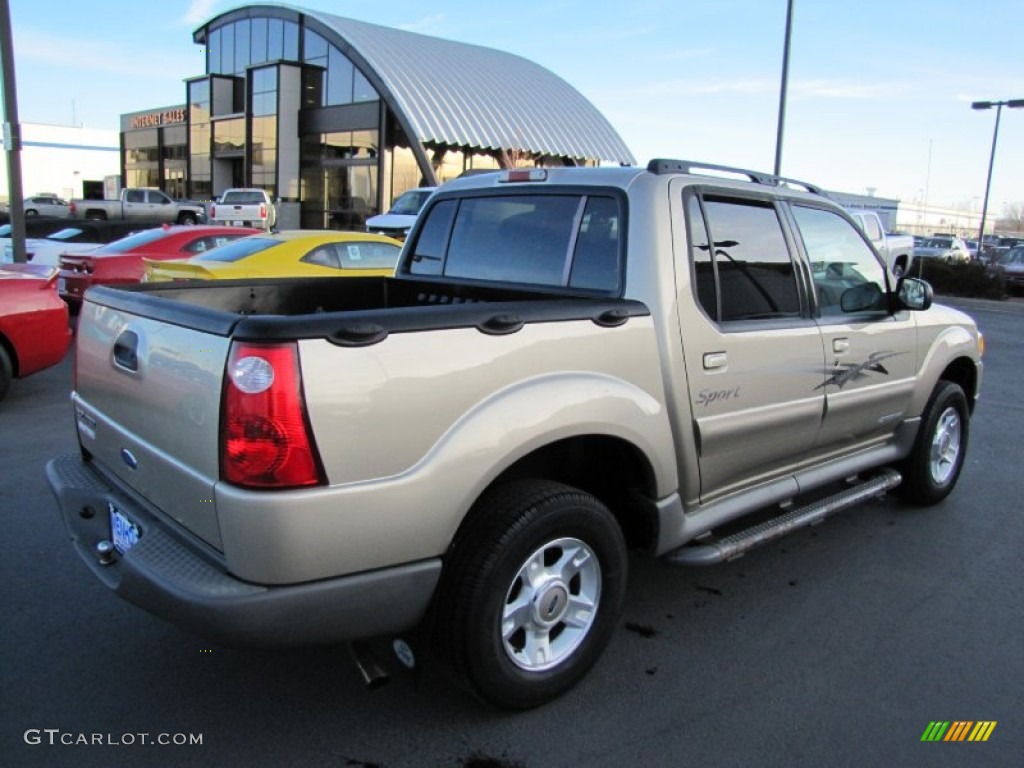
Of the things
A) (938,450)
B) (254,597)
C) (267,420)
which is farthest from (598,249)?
(938,450)

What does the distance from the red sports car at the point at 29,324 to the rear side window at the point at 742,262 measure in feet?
19.5

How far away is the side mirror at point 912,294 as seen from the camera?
4.35 m

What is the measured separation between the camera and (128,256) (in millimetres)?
10586

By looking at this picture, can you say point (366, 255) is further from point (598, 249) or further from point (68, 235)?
point (68, 235)

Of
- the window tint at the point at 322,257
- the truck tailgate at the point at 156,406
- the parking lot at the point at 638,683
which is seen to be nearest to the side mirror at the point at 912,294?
the parking lot at the point at 638,683

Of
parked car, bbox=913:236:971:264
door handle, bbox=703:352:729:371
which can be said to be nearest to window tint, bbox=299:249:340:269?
door handle, bbox=703:352:729:371

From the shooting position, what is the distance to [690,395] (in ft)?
10.5

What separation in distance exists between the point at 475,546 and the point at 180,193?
54961mm

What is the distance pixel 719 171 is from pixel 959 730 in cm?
242

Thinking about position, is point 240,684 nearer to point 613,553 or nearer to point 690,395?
point 613,553

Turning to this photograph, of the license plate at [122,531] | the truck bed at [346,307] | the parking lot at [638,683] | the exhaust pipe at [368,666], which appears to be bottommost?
the parking lot at [638,683]

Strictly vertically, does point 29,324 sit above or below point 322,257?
below

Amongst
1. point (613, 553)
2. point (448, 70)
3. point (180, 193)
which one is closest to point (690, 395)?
point (613, 553)

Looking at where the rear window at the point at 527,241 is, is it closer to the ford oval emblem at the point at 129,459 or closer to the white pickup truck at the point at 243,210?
the ford oval emblem at the point at 129,459
